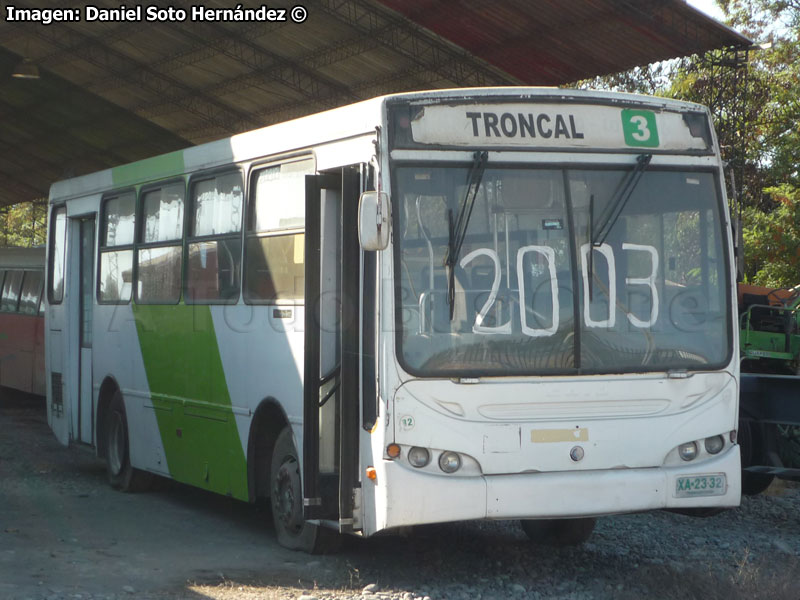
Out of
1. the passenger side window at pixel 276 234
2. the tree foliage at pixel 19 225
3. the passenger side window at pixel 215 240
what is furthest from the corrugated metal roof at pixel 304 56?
the tree foliage at pixel 19 225

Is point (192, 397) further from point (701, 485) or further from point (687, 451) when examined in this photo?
point (701, 485)

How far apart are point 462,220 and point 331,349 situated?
4.15 ft

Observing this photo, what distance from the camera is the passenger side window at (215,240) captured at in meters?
9.08

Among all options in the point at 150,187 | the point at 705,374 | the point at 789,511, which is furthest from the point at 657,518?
the point at 150,187

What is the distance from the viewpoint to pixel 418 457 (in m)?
6.82

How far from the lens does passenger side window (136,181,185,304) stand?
397 inches

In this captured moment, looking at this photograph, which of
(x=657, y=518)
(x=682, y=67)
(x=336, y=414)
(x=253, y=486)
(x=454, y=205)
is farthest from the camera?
(x=682, y=67)

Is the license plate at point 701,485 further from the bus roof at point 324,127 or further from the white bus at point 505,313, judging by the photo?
the bus roof at point 324,127

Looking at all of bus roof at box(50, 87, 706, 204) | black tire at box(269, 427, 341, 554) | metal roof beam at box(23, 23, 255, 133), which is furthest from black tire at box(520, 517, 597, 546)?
metal roof beam at box(23, 23, 255, 133)

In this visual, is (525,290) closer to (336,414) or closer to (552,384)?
(552,384)

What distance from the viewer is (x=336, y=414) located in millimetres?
7520

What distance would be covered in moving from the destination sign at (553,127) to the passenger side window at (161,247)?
3.58m

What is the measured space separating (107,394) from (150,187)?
7.42 ft

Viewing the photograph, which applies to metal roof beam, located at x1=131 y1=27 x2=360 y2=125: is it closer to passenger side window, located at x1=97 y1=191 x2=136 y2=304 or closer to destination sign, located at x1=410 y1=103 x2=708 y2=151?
passenger side window, located at x1=97 y1=191 x2=136 y2=304
